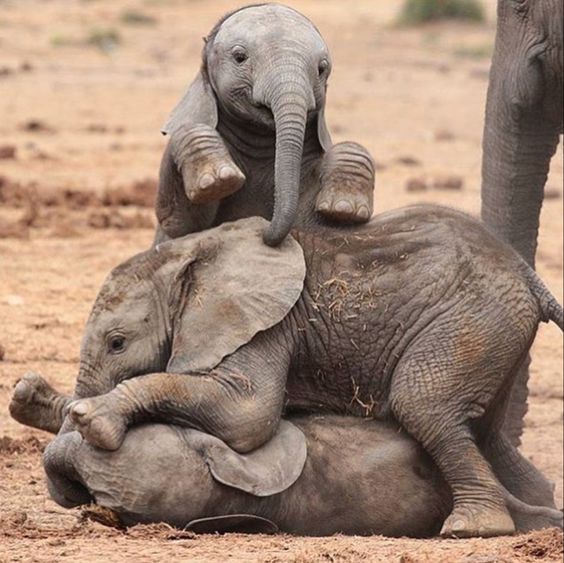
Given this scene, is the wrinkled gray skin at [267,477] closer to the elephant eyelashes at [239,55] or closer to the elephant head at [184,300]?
the elephant head at [184,300]

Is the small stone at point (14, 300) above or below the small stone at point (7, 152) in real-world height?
below

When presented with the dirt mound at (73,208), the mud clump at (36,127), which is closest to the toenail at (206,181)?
the dirt mound at (73,208)

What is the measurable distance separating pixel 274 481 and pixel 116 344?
1.92 ft

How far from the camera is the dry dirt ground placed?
4.85m

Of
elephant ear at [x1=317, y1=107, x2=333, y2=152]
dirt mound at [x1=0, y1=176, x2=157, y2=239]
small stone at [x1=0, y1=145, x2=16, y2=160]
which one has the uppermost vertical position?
elephant ear at [x1=317, y1=107, x2=333, y2=152]

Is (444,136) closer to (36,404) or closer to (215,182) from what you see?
(36,404)

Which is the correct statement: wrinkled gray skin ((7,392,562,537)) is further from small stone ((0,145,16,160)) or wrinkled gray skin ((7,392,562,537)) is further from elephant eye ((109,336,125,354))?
small stone ((0,145,16,160))

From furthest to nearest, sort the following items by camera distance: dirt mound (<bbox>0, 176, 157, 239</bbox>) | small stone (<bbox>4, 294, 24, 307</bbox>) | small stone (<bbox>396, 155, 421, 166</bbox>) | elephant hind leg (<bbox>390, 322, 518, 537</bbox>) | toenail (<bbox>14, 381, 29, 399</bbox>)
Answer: small stone (<bbox>396, 155, 421, 166</bbox>) → dirt mound (<bbox>0, 176, 157, 239</bbox>) → small stone (<bbox>4, 294, 24, 307</bbox>) → toenail (<bbox>14, 381, 29, 399</bbox>) → elephant hind leg (<bbox>390, 322, 518, 537</bbox>)

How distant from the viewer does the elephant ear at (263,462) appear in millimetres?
4934

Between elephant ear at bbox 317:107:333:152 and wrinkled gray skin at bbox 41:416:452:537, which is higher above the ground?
elephant ear at bbox 317:107:333:152

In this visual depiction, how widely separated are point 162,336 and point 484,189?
71.7 inches

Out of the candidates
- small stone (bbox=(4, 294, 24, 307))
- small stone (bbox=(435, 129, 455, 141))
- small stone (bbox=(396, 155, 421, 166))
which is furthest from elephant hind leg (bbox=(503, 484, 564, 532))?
small stone (bbox=(435, 129, 455, 141))

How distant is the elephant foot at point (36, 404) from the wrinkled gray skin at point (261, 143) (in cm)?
56

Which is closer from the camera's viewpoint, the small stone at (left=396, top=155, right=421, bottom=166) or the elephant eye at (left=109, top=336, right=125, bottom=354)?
the elephant eye at (left=109, top=336, right=125, bottom=354)
